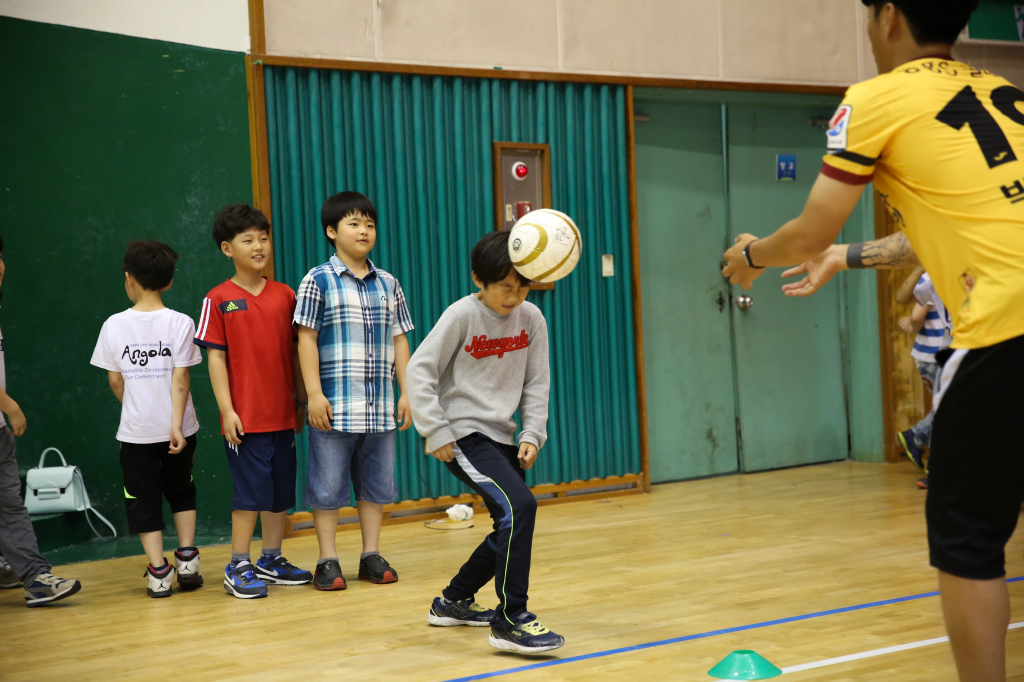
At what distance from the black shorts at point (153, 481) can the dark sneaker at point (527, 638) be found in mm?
1816

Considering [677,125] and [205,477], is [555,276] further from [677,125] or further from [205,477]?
[677,125]

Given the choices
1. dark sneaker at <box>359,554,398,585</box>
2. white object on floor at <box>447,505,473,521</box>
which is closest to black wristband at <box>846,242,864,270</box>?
dark sneaker at <box>359,554,398,585</box>

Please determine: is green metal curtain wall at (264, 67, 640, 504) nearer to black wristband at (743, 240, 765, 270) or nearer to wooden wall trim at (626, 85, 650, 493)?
wooden wall trim at (626, 85, 650, 493)

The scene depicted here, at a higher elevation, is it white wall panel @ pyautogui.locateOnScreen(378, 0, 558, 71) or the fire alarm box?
white wall panel @ pyautogui.locateOnScreen(378, 0, 558, 71)

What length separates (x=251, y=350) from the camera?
3980mm

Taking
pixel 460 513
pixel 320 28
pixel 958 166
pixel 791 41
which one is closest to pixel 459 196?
pixel 320 28

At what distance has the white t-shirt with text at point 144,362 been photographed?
13.1 feet

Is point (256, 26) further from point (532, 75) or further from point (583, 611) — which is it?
point (583, 611)

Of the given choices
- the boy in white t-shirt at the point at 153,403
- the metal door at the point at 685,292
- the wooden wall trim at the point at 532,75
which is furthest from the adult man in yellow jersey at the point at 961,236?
the metal door at the point at 685,292

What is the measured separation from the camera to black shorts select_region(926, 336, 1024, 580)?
68.1 inches

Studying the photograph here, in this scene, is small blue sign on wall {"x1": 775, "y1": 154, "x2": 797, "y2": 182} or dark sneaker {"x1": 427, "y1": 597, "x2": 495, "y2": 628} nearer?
dark sneaker {"x1": 427, "y1": 597, "x2": 495, "y2": 628}

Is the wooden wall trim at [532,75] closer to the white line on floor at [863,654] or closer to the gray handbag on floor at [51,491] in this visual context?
the gray handbag on floor at [51,491]

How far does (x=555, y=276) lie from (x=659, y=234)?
11.9ft

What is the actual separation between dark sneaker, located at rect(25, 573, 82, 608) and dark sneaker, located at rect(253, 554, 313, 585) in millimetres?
725
